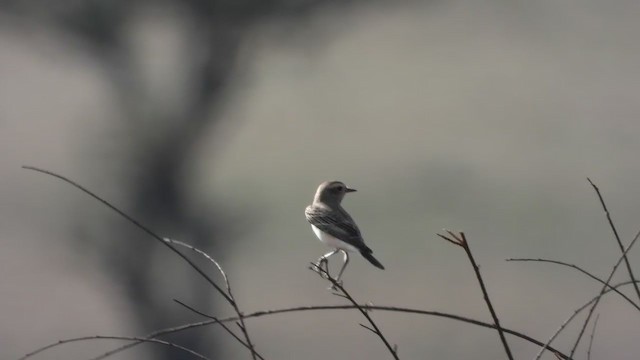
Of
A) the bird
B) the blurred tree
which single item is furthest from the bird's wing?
the blurred tree

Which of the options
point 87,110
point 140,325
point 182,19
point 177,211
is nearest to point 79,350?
point 140,325

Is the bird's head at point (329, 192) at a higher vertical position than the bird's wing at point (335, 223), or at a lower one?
higher

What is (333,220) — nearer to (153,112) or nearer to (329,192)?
(329,192)

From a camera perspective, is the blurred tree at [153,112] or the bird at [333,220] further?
the blurred tree at [153,112]

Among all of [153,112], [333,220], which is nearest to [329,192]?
[333,220]

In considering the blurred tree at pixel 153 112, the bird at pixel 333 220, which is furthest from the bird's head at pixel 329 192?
the blurred tree at pixel 153 112

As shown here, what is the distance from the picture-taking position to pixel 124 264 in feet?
27.9

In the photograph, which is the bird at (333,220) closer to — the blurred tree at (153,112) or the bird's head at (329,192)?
the bird's head at (329,192)

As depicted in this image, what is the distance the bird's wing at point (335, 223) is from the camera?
237 centimetres

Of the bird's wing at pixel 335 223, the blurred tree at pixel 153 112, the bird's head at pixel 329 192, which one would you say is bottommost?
the blurred tree at pixel 153 112

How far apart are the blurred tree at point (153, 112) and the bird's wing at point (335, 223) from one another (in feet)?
18.0

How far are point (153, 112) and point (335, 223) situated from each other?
6.27m

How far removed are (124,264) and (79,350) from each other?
66cm

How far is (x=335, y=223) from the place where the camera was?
2395 mm
